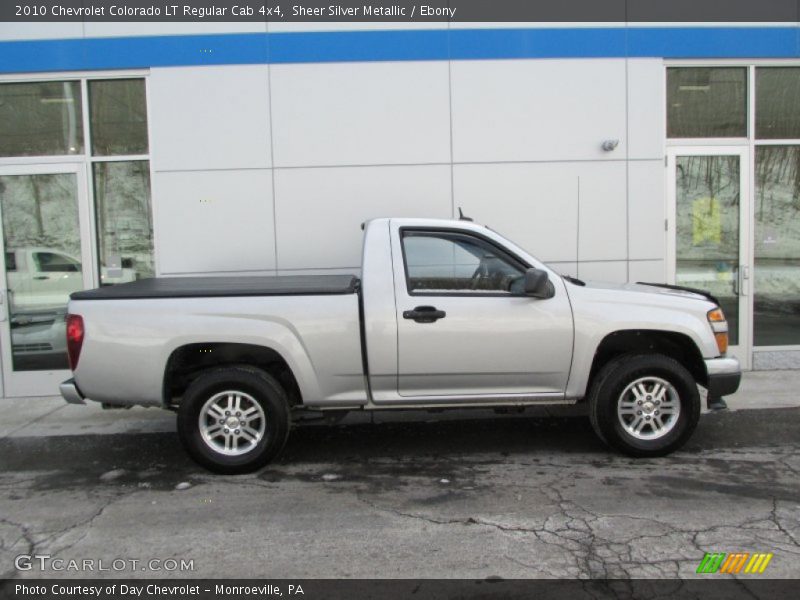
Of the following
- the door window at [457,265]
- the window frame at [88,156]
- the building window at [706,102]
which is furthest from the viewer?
the building window at [706,102]

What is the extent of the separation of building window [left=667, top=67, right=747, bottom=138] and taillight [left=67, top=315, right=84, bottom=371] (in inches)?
281

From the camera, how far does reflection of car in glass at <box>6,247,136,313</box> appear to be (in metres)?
8.20

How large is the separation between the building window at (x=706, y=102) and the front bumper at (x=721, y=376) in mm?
4199

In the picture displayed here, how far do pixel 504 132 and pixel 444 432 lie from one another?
388cm

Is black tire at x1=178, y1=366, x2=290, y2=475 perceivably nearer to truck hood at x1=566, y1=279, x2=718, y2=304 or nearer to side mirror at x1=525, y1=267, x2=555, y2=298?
side mirror at x1=525, y1=267, x2=555, y2=298

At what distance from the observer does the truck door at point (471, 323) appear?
200 inches

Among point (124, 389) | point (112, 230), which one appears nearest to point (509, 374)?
point (124, 389)

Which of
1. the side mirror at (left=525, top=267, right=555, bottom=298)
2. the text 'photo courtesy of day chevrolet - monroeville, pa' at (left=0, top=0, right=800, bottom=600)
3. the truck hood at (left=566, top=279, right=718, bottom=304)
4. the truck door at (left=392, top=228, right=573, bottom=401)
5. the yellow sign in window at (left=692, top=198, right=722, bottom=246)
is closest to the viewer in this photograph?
the text 'photo courtesy of day chevrolet - monroeville, pa' at (left=0, top=0, right=800, bottom=600)

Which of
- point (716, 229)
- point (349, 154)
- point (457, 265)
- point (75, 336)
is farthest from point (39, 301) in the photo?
point (716, 229)

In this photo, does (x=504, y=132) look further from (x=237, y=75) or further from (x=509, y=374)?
(x=509, y=374)

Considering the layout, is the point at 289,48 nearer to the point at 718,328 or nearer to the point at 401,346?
the point at 401,346

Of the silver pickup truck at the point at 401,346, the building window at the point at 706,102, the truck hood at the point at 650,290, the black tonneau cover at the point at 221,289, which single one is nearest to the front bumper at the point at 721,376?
the silver pickup truck at the point at 401,346

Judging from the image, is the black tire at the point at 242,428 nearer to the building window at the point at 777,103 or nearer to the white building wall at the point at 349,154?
the white building wall at the point at 349,154

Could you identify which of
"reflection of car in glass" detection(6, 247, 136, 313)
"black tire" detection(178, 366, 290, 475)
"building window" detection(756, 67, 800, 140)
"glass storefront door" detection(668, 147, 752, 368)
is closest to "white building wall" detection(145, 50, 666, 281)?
"reflection of car in glass" detection(6, 247, 136, 313)
